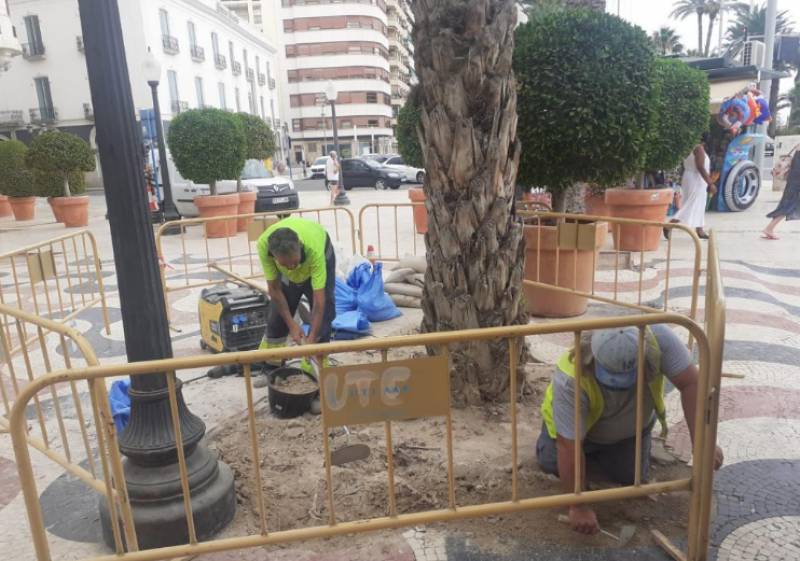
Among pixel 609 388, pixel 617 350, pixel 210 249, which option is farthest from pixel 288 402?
pixel 210 249

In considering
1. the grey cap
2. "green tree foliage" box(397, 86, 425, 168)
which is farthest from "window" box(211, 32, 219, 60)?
the grey cap

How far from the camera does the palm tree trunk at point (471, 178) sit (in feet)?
10.9

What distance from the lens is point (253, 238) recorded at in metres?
6.60

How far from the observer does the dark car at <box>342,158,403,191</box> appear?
26812mm

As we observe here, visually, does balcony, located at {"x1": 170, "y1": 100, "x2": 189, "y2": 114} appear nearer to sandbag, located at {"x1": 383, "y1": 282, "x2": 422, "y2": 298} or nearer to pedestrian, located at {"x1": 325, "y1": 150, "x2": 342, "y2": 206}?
pedestrian, located at {"x1": 325, "y1": 150, "x2": 342, "y2": 206}

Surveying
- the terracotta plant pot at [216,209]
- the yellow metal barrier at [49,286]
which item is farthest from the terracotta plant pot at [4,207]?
the terracotta plant pot at [216,209]

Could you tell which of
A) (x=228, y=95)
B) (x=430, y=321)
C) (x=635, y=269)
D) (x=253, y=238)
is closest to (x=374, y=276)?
(x=253, y=238)

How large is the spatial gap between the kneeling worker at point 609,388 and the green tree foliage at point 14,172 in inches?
714

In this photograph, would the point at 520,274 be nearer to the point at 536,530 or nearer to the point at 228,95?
the point at 536,530

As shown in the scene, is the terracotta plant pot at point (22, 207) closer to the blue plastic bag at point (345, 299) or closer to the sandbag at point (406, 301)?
the blue plastic bag at point (345, 299)

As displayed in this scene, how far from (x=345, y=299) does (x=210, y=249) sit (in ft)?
18.7

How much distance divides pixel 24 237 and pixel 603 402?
15.2 meters

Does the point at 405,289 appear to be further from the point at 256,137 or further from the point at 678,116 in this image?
the point at 256,137

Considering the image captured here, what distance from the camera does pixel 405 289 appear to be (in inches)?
263
